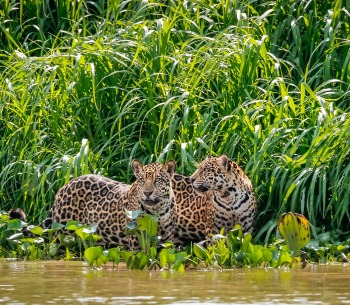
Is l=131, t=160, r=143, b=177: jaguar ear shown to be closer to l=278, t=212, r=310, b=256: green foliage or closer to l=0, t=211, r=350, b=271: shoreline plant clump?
l=0, t=211, r=350, b=271: shoreline plant clump

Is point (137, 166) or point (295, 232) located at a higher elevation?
point (137, 166)

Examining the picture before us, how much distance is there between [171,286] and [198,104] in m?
3.24

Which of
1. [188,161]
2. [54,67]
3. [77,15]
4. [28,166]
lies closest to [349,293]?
[188,161]

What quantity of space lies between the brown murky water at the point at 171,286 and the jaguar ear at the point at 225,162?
3.74ft

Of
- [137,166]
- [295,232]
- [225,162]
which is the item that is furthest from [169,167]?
[295,232]

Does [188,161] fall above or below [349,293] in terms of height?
above

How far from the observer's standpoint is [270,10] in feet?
33.9

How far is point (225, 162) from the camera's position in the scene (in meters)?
8.23

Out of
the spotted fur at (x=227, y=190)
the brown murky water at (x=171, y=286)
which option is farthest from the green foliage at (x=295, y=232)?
the spotted fur at (x=227, y=190)

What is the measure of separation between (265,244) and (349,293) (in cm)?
220

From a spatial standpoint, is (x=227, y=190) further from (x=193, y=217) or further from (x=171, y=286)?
(x=171, y=286)

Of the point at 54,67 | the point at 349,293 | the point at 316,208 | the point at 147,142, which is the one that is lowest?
the point at 349,293

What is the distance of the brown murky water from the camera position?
219 inches

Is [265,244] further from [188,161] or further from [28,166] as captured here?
[28,166]
